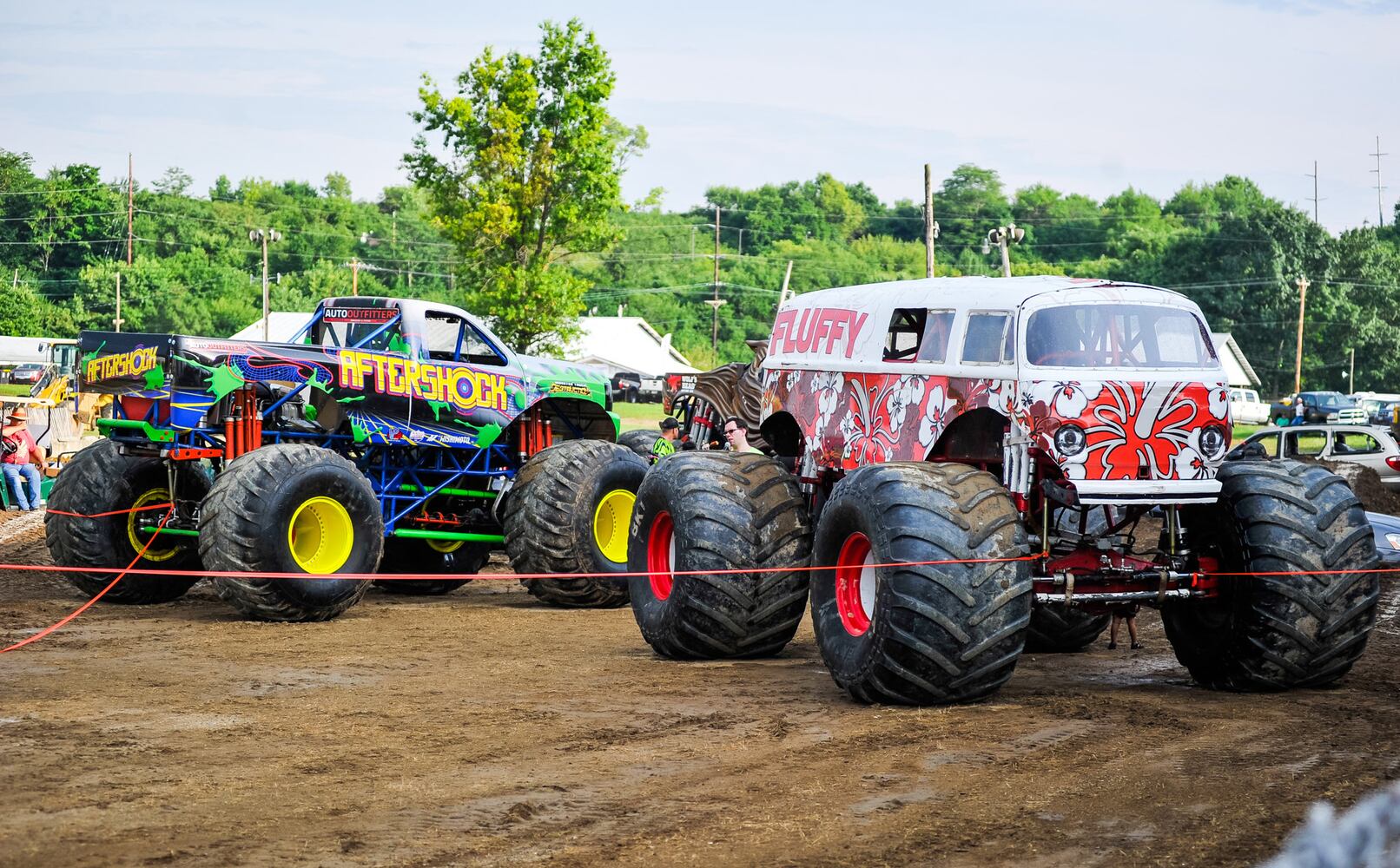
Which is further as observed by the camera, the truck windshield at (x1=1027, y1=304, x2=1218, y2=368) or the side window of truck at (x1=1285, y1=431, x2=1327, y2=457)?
the side window of truck at (x1=1285, y1=431, x2=1327, y2=457)

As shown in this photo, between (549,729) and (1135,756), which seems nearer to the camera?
(1135,756)

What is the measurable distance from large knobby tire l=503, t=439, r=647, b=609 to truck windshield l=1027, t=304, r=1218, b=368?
19.6 ft

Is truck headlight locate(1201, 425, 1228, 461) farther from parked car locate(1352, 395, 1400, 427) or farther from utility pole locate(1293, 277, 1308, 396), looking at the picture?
utility pole locate(1293, 277, 1308, 396)

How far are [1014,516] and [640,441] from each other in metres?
9.91

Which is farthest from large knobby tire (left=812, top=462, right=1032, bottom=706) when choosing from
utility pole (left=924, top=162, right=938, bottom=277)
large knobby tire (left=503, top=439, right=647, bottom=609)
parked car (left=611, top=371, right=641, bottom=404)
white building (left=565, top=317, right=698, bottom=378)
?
white building (left=565, top=317, right=698, bottom=378)

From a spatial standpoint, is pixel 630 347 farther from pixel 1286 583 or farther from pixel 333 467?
pixel 1286 583

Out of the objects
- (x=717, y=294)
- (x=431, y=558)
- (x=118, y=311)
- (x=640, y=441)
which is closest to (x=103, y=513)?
(x=431, y=558)

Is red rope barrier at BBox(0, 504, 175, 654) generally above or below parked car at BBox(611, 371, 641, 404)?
below

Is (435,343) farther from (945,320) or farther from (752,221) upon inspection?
(752,221)

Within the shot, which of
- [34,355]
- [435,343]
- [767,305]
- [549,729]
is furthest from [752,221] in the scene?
[549,729]

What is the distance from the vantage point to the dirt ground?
229 inches

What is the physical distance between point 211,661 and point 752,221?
367 feet

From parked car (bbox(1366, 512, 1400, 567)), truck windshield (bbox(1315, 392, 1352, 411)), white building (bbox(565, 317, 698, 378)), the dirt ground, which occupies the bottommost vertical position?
the dirt ground

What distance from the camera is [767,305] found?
100 meters
